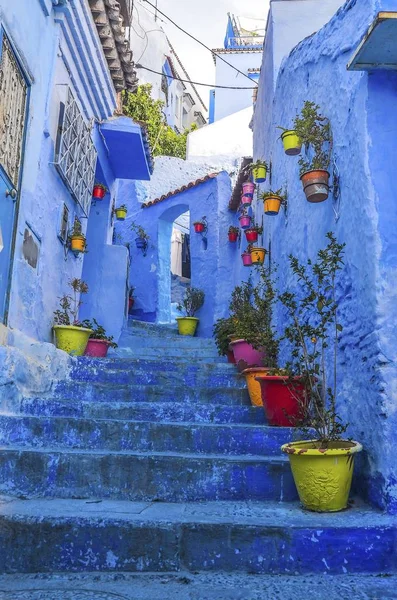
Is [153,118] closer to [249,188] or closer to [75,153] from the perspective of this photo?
[249,188]

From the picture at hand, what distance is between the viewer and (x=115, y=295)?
30.1 ft

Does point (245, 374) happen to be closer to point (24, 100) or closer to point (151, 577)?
point (151, 577)

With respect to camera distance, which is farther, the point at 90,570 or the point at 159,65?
the point at 159,65

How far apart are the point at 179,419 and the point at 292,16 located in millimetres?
6235

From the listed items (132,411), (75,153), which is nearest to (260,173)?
(75,153)

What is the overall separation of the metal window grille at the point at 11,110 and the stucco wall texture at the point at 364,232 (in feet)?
8.59

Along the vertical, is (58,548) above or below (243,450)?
below

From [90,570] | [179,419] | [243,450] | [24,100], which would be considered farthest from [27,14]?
[90,570]

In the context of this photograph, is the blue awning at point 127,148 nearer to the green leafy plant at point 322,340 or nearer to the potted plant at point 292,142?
the potted plant at point 292,142

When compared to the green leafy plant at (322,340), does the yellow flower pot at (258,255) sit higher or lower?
higher

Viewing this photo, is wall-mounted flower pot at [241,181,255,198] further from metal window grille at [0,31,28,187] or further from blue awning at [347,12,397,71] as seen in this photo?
blue awning at [347,12,397,71]

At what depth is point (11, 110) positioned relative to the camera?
4.50 m

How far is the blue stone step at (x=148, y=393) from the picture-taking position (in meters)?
4.61

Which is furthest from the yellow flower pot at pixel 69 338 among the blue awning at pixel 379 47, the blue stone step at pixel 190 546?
the blue awning at pixel 379 47
